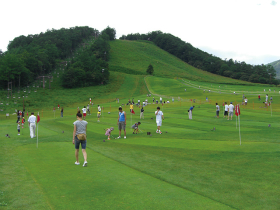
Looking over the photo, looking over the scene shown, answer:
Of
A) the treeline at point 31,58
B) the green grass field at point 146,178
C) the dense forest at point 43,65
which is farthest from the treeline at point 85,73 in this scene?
the green grass field at point 146,178

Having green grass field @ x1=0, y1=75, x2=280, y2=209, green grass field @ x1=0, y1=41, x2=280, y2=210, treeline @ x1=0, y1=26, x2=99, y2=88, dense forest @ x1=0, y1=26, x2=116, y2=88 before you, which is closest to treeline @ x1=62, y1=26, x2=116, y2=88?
dense forest @ x1=0, y1=26, x2=116, y2=88

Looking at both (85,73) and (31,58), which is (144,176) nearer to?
(85,73)

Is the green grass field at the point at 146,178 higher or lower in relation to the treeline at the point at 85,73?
lower

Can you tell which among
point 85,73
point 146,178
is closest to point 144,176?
point 146,178

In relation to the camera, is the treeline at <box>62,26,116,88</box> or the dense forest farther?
the treeline at <box>62,26,116,88</box>

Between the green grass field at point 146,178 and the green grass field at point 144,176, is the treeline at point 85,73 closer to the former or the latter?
the green grass field at point 144,176

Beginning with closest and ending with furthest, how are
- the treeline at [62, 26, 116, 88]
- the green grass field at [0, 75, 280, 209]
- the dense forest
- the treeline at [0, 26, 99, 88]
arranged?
the green grass field at [0, 75, 280, 209] < the treeline at [0, 26, 99, 88] < the dense forest < the treeline at [62, 26, 116, 88]

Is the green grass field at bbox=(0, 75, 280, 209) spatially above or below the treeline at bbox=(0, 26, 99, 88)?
below

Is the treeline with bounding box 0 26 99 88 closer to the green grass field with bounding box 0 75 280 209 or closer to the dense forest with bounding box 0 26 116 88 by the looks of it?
the dense forest with bounding box 0 26 116 88

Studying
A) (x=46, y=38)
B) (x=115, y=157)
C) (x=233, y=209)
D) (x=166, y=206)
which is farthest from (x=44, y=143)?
(x=46, y=38)

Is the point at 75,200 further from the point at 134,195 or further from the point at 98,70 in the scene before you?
the point at 98,70

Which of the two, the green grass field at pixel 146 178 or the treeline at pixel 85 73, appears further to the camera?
the treeline at pixel 85 73

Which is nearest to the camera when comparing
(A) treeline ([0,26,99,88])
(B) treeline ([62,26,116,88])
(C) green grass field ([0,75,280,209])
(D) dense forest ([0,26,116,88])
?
(C) green grass field ([0,75,280,209])

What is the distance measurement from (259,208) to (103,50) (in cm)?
17265
